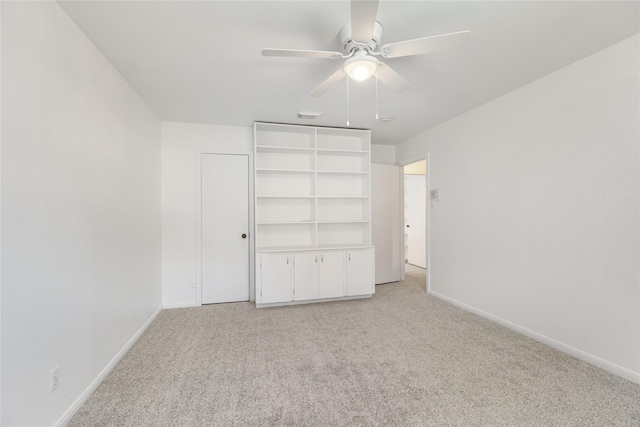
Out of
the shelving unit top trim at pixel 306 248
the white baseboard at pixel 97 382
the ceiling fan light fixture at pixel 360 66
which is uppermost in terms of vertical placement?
the ceiling fan light fixture at pixel 360 66

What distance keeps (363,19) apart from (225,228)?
10.3 ft

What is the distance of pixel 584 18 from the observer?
5.73 ft

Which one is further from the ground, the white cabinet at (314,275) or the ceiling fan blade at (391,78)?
the ceiling fan blade at (391,78)

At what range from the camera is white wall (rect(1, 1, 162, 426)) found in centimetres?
127

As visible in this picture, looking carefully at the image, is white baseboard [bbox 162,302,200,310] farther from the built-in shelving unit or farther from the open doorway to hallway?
the open doorway to hallway

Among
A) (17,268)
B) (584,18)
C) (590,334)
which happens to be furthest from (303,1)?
(590,334)

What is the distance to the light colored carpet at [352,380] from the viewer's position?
5.44 feet

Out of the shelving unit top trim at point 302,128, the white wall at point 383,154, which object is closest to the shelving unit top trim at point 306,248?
the shelving unit top trim at point 302,128

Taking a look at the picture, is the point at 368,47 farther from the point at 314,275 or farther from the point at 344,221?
the point at 314,275

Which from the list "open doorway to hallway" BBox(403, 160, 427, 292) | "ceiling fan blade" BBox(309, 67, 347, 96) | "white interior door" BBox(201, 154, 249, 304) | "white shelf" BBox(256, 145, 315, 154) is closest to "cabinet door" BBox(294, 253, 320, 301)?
"white interior door" BBox(201, 154, 249, 304)

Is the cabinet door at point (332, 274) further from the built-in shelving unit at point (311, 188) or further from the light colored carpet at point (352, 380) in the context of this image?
the light colored carpet at point (352, 380)

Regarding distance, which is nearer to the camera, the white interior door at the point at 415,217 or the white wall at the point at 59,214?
the white wall at the point at 59,214

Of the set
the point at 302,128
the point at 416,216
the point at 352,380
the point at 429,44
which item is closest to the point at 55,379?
the point at 352,380

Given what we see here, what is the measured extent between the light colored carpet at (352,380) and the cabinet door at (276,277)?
18.4 inches
